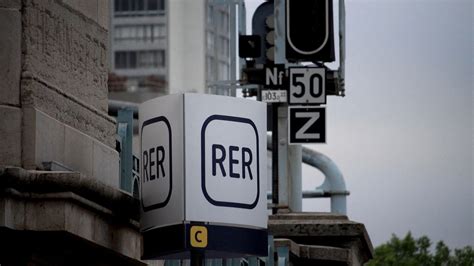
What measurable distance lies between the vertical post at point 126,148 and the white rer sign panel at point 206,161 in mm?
1317

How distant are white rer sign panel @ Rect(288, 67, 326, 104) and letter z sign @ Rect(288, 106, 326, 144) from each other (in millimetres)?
134

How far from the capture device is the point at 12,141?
11.1 meters

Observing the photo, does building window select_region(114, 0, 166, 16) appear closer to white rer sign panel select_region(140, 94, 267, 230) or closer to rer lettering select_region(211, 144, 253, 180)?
white rer sign panel select_region(140, 94, 267, 230)

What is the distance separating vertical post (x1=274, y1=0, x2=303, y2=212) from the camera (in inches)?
1006

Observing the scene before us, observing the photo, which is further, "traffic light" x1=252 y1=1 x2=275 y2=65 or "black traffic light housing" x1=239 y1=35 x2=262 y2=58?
"black traffic light housing" x1=239 y1=35 x2=262 y2=58

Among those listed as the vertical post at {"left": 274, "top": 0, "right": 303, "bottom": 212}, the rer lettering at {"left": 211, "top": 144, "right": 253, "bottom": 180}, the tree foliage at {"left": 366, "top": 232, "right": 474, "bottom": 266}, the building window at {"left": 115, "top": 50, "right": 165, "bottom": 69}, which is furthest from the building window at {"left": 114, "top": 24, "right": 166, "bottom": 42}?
the rer lettering at {"left": 211, "top": 144, "right": 253, "bottom": 180}

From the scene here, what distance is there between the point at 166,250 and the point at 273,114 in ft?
52.2

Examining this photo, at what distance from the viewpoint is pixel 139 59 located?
142250 mm

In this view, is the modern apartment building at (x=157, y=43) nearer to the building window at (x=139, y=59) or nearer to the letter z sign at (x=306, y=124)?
the building window at (x=139, y=59)

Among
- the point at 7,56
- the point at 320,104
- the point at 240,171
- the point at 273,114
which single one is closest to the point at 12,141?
the point at 7,56

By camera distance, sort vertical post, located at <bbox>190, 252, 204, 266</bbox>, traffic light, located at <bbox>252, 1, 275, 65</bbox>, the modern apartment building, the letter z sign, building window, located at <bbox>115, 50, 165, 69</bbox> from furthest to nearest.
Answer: building window, located at <bbox>115, 50, 165, 69</bbox>, the modern apartment building, traffic light, located at <bbox>252, 1, 275, 65</bbox>, the letter z sign, vertical post, located at <bbox>190, 252, 204, 266</bbox>

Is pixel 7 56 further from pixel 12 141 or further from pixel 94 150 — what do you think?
pixel 94 150

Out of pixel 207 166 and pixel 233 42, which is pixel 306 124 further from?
pixel 207 166

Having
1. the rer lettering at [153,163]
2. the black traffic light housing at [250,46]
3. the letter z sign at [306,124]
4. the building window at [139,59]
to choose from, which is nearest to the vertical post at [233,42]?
the black traffic light housing at [250,46]
